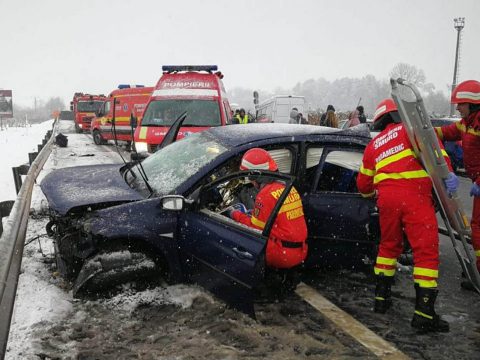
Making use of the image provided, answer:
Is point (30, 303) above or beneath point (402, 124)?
beneath

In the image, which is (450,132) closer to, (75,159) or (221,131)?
(221,131)

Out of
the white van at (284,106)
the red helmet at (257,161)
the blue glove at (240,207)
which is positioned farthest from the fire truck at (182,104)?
the white van at (284,106)

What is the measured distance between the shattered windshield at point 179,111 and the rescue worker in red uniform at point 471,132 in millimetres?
5601

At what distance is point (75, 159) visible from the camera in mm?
14609

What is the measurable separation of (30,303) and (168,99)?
6438 mm

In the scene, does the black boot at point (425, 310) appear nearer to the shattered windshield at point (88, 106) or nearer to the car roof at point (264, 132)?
the car roof at point (264, 132)

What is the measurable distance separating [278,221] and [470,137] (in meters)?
1.98

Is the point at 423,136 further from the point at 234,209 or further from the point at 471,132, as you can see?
the point at 234,209

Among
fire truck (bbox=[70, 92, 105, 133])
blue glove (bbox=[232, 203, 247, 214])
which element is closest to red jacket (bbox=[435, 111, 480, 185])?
blue glove (bbox=[232, 203, 247, 214])

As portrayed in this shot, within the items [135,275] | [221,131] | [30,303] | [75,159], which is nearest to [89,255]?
[135,275]

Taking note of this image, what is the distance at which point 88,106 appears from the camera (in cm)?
2862

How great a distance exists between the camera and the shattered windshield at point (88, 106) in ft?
93.4

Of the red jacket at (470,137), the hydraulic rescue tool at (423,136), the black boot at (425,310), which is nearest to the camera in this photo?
the hydraulic rescue tool at (423,136)

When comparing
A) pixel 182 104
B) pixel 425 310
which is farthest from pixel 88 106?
pixel 425 310
